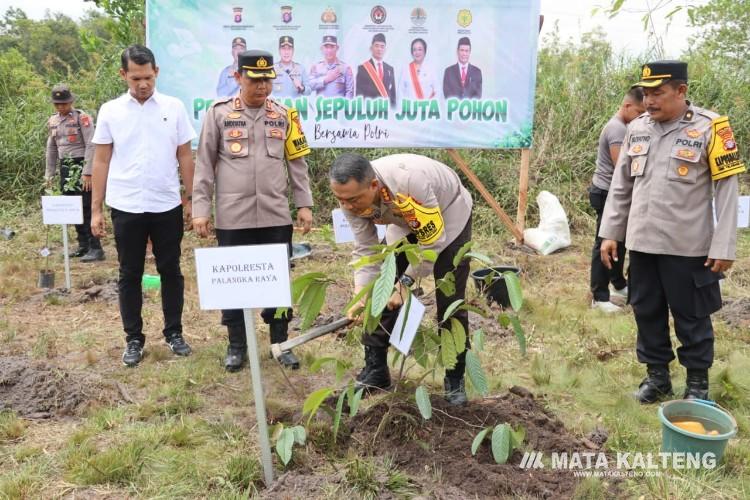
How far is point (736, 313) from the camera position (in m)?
4.60

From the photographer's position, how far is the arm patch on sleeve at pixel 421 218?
2559mm

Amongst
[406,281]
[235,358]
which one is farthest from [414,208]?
[235,358]

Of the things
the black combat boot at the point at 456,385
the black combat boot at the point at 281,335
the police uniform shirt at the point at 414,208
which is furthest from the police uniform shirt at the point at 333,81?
the black combat boot at the point at 456,385

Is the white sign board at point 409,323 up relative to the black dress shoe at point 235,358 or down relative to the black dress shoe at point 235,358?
up

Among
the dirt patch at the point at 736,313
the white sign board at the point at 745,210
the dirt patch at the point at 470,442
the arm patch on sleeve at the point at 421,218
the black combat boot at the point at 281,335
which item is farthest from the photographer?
the dirt patch at the point at 736,313

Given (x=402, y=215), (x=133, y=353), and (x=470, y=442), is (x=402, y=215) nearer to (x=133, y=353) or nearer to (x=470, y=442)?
(x=470, y=442)

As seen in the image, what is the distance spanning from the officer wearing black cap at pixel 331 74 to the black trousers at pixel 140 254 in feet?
8.46

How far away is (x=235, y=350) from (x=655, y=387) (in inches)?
89.8

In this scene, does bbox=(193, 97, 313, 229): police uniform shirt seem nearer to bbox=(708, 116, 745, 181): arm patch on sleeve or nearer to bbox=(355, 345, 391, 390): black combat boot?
bbox=(355, 345, 391, 390): black combat boot

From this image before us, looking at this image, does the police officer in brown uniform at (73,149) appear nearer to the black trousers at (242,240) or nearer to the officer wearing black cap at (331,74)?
the officer wearing black cap at (331,74)

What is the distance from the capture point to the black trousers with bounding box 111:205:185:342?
11.7ft

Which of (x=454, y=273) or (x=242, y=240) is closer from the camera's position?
(x=454, y=273)

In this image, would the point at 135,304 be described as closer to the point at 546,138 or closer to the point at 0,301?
the point at 0,301

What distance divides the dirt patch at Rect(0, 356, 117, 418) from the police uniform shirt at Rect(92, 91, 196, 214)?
36.8 inches
